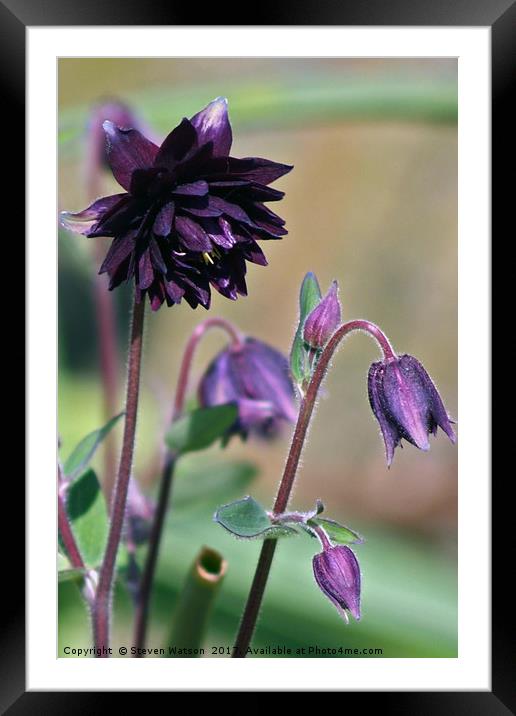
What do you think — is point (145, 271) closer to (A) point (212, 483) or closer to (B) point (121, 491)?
(B) point (121, 491)

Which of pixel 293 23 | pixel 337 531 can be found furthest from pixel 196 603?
pixel 293 23

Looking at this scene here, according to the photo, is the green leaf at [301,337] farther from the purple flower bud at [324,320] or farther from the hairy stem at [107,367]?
the hairy stem at [107,367]

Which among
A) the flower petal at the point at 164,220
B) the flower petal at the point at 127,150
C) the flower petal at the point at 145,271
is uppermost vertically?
the flower petal at the point at 127,150

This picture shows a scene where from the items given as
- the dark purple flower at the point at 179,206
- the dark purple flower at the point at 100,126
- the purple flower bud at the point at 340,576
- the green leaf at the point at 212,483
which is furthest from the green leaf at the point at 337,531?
the dark purple flower at the point at 100,126

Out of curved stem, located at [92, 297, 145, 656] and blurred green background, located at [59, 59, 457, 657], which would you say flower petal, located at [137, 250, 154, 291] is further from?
blurred green background, located at [59, 59, 457, 657]

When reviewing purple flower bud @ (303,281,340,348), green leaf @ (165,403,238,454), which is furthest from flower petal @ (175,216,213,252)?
green leaf @ (165,403,238,454)
